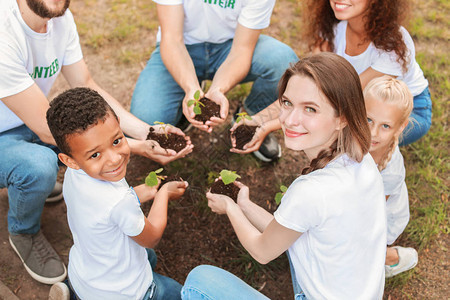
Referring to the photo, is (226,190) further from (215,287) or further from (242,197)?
(215,287)

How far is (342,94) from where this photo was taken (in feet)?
5.72

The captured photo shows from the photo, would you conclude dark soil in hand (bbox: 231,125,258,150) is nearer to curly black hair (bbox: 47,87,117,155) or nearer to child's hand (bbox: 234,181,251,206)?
child's hand (bbox: 234,181,251,206)

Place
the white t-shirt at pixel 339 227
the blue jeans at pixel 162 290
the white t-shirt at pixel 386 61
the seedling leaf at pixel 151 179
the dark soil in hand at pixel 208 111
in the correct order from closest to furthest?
the white t-shirt at pixel 339 227
the blue jeans at pixel 162 290
the seedling leaf at pixel 151 179
the white t-shirt at pixel 386 61
the dark soil in hand at pixel 208 111

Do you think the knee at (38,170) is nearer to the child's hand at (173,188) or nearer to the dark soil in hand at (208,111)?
the child's hand at (173,188)

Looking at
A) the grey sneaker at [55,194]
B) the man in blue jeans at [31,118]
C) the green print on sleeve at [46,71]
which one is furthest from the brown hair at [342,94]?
the grey sneaker at [55,194]

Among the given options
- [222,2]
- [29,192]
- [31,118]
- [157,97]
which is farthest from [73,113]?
[222,2]

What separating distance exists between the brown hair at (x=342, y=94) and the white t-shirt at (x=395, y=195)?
2.54 feet

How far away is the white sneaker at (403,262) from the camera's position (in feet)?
8.64

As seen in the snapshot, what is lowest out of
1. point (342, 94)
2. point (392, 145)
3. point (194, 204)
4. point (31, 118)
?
point (194, 204)

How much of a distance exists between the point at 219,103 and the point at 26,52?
4.16 feet

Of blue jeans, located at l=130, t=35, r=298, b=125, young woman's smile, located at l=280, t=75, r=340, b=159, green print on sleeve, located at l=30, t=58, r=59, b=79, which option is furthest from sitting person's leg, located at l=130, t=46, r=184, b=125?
young woman's smile, located at l=280, t=75, r=340, b=159

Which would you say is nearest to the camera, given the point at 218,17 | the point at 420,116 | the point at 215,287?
the point at 215,287

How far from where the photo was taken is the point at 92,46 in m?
4.17

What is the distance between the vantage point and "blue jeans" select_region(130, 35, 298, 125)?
3.09 m
